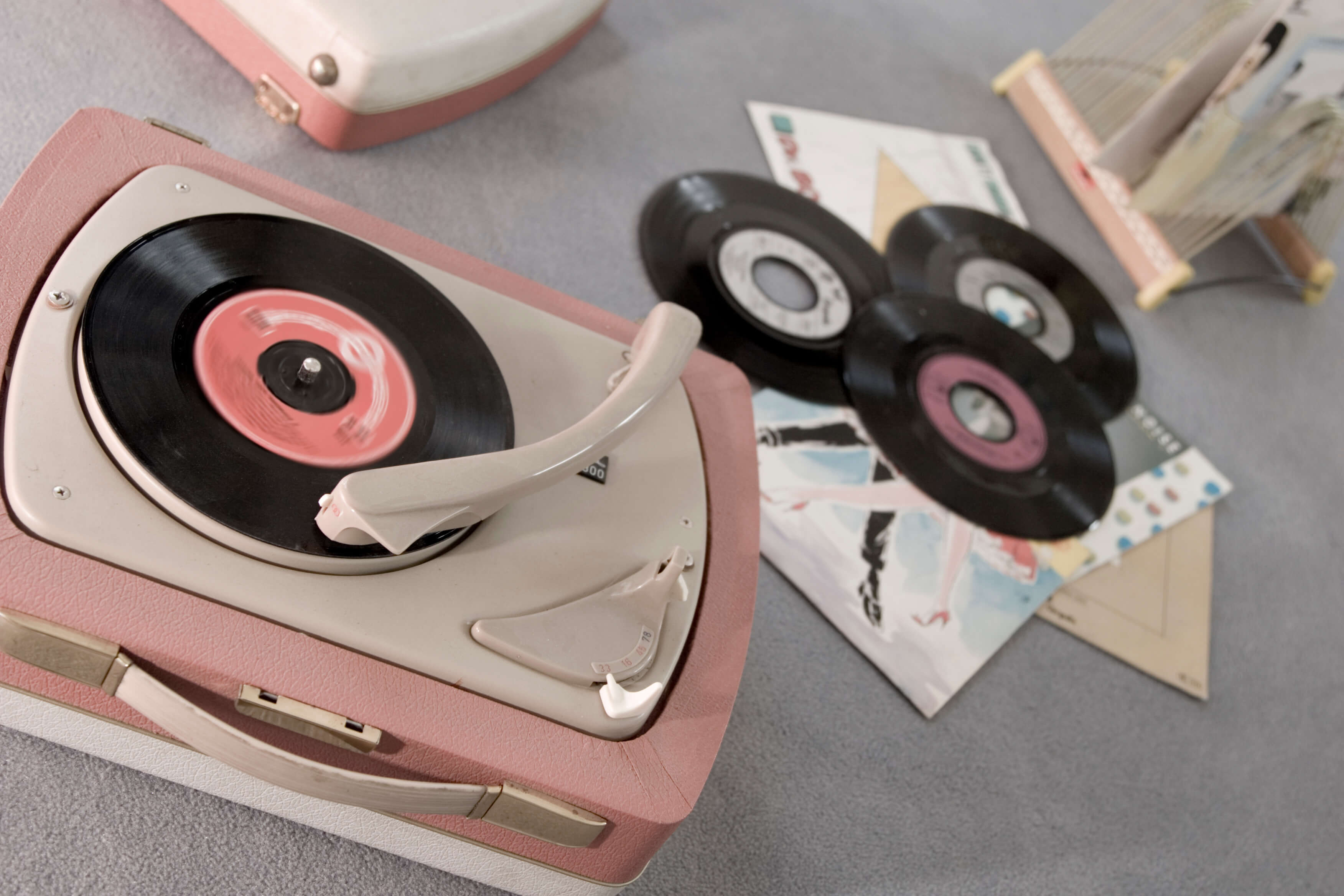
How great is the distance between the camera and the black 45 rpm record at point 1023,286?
145 cm

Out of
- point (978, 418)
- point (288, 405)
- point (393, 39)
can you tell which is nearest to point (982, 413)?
point (978, 418)

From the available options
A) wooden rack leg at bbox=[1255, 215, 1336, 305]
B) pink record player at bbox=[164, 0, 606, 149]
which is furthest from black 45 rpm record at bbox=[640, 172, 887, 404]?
wooden rack leg at bbox=[1255, 215, 1336, 305]

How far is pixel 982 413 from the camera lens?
4.26 ft

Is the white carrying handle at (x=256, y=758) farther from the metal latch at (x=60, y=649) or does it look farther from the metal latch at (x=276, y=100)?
the metal latch at (x=276, y=100)

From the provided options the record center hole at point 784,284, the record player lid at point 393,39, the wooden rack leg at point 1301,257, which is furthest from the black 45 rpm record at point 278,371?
the wooden rack leg at point 1301,257

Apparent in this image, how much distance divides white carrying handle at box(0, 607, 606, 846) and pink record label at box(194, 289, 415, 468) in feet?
0.48

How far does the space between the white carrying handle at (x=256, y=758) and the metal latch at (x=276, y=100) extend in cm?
73

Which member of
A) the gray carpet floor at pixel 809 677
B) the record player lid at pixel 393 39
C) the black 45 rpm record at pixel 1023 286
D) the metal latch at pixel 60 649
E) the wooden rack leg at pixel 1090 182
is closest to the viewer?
the metal latch at pixel 60 649

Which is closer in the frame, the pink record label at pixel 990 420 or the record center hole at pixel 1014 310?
the pink record label at pixel 990 420

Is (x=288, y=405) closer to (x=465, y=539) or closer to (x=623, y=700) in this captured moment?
(x=465, y=539)

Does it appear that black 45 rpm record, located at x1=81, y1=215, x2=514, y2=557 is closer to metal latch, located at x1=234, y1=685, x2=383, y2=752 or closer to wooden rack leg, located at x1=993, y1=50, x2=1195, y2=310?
metal latch, located at x1=234, y1=685, x2=383, y2=752

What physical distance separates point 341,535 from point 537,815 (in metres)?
0.21

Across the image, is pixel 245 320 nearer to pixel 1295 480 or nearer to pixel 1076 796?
pixel 1076 796

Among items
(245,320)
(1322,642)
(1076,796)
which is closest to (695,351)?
(245,320)
